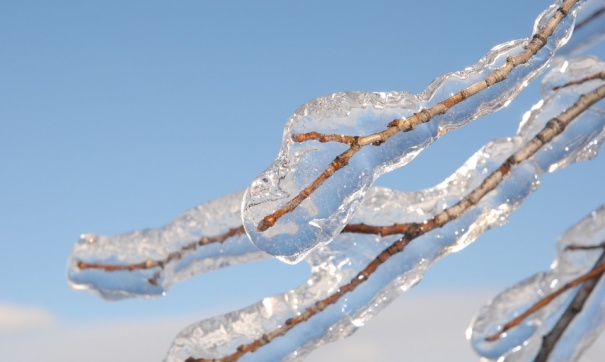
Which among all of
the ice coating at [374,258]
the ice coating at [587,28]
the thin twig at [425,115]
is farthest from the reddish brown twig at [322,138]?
the ice coating at [587,28]

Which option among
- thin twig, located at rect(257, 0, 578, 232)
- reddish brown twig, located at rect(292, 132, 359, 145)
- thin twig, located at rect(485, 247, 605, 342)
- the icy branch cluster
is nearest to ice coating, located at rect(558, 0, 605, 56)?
the icy branch cluster

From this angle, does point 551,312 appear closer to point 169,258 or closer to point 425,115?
point 425,115

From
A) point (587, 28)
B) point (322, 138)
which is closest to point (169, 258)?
point (322, 138)

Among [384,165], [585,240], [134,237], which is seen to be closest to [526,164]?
[585,240]

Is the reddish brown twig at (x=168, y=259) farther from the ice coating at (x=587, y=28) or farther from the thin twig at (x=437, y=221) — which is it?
the ice coating at (x=587, y=28)

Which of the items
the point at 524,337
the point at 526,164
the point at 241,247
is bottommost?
the point at 524,337

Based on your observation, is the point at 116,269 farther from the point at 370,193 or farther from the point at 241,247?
the point at 370,193
